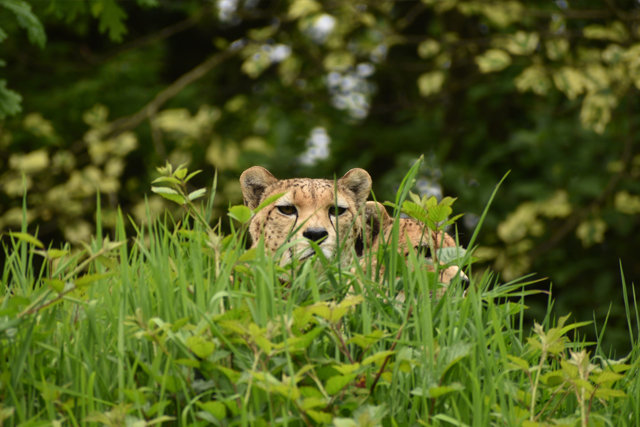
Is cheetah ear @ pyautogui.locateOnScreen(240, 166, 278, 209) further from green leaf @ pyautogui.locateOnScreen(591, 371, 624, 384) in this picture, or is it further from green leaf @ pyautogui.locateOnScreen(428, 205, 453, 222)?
green leaf @ pyautogui.locateOnScreen(591, 371, 624, 384)

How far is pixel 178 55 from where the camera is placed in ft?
34.0

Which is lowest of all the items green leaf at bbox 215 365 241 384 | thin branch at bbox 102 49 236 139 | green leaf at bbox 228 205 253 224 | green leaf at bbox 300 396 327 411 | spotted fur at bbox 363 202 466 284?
thin branch at bbox 102 49 236 139

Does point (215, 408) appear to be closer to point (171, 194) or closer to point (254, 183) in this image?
point (171, 194)

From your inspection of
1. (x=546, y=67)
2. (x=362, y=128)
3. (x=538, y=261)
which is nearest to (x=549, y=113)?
(x=546, y=67)

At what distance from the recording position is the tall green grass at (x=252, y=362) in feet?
6.07

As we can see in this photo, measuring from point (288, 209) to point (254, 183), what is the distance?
10.3 inches

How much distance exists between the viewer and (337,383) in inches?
73.5

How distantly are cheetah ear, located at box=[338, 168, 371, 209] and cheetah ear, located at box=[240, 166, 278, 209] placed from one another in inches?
14.6

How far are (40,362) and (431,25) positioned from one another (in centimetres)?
812

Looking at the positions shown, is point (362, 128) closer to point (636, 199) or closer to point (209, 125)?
point (209, 125)

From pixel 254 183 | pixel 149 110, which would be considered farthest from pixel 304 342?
pixel 149 110

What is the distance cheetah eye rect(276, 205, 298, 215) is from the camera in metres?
3.29

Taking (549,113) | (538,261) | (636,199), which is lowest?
(538,261)

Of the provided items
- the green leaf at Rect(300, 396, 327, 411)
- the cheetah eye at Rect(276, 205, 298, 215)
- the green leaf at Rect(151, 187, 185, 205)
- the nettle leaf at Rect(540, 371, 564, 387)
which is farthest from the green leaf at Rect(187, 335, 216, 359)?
the cheetah eye at Rect(276, 205, 298, 215)
